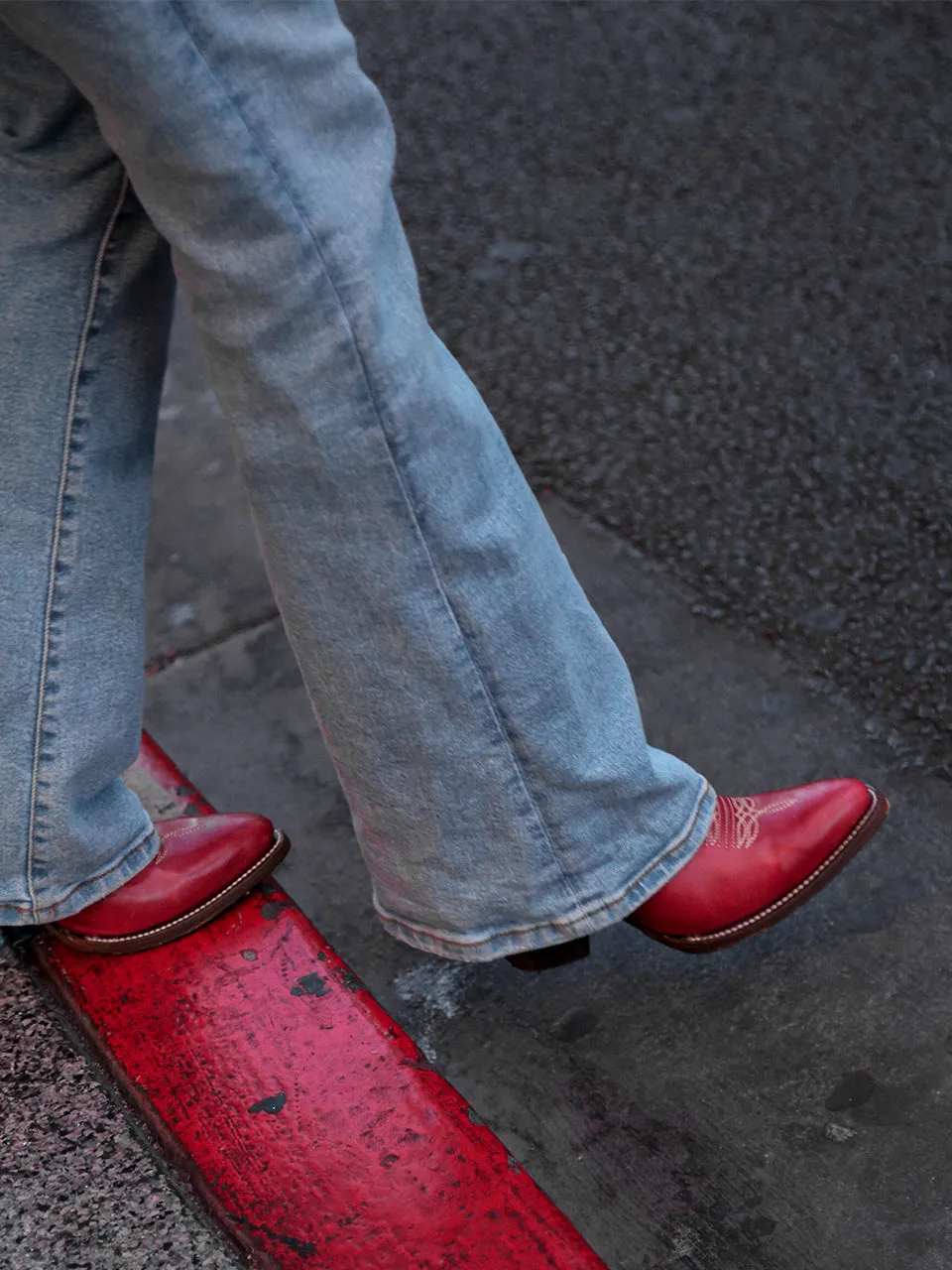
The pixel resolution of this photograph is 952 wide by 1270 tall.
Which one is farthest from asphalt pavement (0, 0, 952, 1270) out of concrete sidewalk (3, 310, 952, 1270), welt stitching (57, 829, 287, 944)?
welt stitching (57, 829, 287, 944)

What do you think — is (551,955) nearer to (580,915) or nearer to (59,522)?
(580,915)

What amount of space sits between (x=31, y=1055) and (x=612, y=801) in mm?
662

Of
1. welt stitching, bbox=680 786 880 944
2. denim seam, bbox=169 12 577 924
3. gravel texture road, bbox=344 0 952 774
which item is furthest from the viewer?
gravel texture road, bbox=344 0 952 774

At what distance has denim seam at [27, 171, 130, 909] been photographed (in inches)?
49.7

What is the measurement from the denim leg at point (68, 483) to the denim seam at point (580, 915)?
31 cm

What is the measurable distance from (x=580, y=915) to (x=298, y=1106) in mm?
343

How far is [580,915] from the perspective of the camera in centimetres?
137

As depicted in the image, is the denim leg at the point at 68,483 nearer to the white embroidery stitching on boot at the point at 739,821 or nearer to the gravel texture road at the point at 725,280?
the white embroidery stitching on boot at the point at 739,821

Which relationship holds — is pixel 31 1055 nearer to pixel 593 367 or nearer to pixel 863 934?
pixel 863 934

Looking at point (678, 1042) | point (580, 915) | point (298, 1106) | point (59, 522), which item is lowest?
point (678, 1042)

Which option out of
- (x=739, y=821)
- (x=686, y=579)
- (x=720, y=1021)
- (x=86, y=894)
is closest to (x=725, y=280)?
(x=686, y=579)

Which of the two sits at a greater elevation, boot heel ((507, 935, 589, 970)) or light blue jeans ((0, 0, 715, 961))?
light blue jeans ((0, 0, 715, 961))

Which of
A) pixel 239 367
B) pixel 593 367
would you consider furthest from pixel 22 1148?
pixel 593 367

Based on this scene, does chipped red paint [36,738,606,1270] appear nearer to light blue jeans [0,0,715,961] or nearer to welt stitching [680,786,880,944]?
light blue jeans [0,0,715,961]
